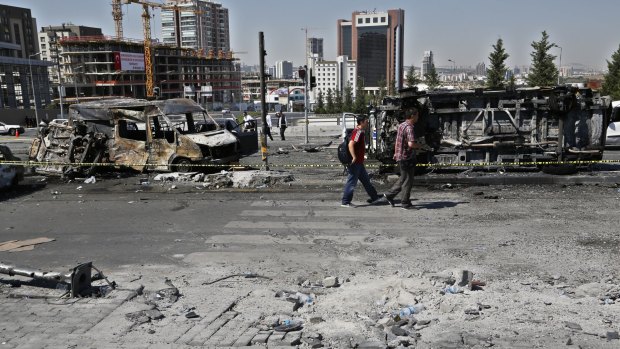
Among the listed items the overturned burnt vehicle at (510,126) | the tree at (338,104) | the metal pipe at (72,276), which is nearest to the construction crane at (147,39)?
the tree at (338,104)

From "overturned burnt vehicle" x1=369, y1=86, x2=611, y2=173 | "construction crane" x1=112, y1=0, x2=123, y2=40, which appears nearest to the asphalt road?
"overturned burnt vehicle" x1=369, y1=86, x2=611, y2=173

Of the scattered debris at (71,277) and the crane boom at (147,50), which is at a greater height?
the crane boom at (147,50)

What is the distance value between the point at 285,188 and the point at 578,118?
7.36 meters

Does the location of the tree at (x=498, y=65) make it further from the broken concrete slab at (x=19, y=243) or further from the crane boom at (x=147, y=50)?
the crane boom at (x=147, y=50)

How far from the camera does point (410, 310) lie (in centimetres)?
521

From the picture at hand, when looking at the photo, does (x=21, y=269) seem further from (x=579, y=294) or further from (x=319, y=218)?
(x=579, y=294)

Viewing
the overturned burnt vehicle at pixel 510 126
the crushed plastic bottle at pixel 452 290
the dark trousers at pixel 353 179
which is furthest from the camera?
the overturned burnt vehicle at pixel 510 126

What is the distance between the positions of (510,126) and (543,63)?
40094 millimetres

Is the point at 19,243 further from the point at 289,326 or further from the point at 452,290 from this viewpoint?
the point at 452,290

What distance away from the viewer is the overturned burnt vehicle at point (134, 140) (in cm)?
1406

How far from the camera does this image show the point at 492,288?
577 centimetres

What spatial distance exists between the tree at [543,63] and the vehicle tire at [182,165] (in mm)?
42380

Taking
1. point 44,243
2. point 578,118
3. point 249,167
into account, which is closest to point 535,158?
point 578,118

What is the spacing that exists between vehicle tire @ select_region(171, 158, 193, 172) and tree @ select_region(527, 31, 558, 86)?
42.4m
